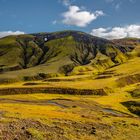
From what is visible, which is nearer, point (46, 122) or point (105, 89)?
point (46, 122)

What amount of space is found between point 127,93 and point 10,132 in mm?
124490

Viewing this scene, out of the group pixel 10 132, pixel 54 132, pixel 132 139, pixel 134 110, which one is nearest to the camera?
pixel 10 132

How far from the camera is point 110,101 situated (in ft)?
504

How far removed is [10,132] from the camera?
61.3 meters

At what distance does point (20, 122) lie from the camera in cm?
6900

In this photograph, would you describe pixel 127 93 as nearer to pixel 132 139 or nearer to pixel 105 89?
pixel 105 89

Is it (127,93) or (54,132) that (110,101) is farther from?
(54,132)

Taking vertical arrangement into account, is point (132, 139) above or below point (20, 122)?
below

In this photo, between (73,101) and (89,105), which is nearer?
(89,105)

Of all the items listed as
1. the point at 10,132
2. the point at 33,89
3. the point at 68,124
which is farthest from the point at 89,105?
the point at 10,132

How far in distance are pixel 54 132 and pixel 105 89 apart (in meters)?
119

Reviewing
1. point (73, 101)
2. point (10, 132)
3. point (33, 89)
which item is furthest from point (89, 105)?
point (10, 132)

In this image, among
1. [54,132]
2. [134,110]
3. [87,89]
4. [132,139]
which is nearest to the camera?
[54,132]

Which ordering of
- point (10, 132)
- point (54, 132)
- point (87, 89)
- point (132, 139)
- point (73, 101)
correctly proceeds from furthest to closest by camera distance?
point (87, 89) < point (73, 101) < point (132, 139) < point (54, 132) < point (10, 132)
